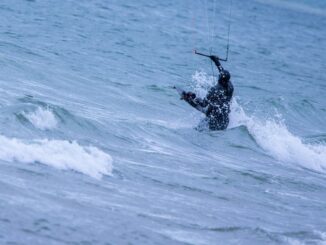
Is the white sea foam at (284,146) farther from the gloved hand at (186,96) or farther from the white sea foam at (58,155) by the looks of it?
the white sea foam at (58,155)

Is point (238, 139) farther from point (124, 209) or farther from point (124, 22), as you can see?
point (124, 22)

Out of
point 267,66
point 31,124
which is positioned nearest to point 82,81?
point 31,124

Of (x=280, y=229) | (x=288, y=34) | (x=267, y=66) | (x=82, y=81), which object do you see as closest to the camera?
(x=280, y=229)

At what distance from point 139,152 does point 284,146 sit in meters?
4.79

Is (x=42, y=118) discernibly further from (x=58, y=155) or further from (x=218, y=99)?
(x=218, y=99)

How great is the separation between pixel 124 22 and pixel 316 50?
1736 centimetres

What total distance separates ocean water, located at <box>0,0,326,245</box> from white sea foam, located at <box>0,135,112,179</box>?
27mm

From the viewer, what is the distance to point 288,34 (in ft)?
223

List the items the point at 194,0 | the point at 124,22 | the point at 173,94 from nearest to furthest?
the point at 173,94 → the point at 124,22 → the point at 194,0

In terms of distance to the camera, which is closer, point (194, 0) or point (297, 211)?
point (297, 211)

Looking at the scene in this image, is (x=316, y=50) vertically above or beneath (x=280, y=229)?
beneath

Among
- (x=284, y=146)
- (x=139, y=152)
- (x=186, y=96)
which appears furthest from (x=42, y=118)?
(x=284, y=146)

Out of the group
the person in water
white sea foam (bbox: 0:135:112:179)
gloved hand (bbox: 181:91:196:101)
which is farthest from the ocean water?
gloved hand (bbox: 181:91:196:101)

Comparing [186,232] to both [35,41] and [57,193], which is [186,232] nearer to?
[57,193]
